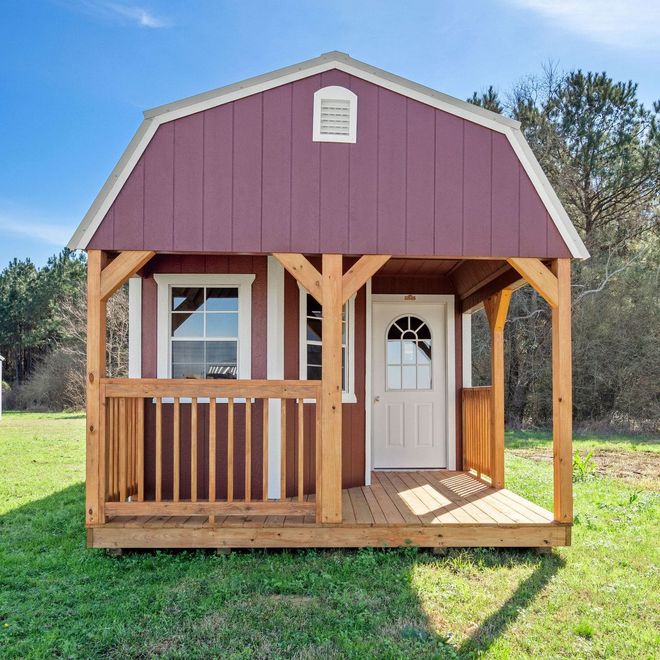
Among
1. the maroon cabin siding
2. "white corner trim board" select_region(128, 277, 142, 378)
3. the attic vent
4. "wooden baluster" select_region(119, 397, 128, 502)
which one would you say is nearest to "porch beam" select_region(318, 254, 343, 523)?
the maroon cabin siding

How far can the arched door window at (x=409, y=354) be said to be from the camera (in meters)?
7.78

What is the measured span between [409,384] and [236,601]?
14.2 ft

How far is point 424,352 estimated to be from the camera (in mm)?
7832

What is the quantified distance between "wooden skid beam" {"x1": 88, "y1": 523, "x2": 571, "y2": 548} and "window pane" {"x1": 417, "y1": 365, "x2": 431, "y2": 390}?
2996mm

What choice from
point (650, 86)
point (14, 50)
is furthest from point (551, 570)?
point (14, 50)

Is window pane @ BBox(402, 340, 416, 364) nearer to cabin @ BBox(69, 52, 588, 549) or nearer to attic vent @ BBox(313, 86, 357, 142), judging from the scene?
cabin @ BBox(69, 52, 588, 549)

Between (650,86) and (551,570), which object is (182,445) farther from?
(650,86)

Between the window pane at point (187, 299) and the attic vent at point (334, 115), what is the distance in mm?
2028

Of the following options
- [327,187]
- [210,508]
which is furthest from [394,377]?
[210,508]

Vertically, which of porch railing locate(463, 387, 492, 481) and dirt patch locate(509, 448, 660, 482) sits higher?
porch railing locate(463, 387, 492, 481)

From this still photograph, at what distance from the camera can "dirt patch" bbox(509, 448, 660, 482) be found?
8922 mm

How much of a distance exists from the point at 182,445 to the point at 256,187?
2599mm

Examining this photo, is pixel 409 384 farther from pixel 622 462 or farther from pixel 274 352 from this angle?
pixel 622 462

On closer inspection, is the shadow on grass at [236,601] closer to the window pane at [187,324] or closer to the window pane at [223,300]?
the window pane at [187,324]
